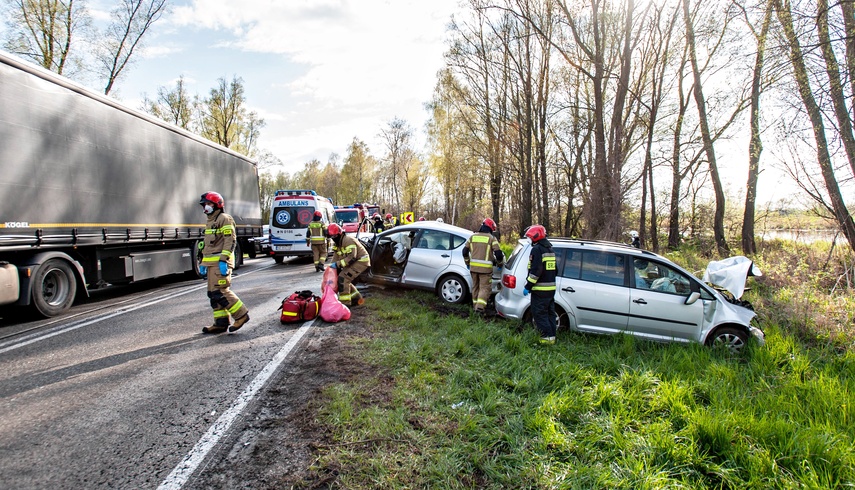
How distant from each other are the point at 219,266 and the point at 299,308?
4.36 ft

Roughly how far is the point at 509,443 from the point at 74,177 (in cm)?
832

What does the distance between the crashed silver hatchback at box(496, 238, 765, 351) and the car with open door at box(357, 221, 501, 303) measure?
167cm

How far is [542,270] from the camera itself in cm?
554

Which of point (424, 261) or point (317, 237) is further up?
point (317, 237)

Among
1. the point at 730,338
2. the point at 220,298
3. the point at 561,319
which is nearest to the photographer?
the point at 730,338

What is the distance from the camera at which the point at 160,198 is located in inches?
374

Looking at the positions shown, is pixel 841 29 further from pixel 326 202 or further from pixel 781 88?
pixel 326 202

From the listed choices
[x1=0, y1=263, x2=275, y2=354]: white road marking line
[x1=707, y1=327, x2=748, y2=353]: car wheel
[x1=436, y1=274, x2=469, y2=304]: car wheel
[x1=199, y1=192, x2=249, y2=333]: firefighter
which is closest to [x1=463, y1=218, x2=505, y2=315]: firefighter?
[x1=436, y1=274, x2=469, y2=304]: car wheel

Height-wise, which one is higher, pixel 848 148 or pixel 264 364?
pixel 848 148

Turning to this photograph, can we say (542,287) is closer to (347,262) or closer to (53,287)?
(347,262)

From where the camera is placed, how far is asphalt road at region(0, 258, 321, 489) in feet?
8.77

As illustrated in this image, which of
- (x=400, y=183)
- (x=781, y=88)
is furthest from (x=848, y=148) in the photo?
(x=400, y=183)

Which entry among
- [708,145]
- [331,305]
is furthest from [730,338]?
[708,145]

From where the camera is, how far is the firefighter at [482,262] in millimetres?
7148
